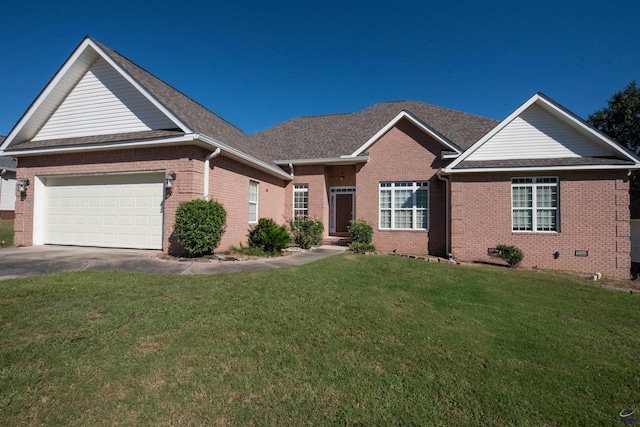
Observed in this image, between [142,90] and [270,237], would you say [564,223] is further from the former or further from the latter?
[142,90]

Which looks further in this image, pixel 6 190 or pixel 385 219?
pixel 6 190

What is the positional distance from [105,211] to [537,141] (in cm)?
1527

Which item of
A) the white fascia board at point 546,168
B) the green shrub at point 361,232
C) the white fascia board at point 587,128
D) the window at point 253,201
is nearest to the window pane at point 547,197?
the white fascia board at point 546,168

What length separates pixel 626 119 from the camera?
2517cm

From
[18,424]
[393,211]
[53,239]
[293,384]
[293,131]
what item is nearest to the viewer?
[18,424]

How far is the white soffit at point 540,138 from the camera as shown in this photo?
1082cm

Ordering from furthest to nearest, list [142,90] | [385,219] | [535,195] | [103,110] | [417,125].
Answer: [385,219]
[417,125]
[535,195]
[103,110]
[142,90]

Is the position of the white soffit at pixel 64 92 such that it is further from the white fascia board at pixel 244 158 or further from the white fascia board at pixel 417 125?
the white fascia board at pixel 417 125

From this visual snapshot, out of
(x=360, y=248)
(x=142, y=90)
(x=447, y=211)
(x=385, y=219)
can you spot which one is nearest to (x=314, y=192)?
(x=385, y=219)

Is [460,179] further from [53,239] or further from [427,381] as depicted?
[53,239]

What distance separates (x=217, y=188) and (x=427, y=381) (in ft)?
28.7

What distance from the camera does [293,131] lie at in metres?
18.8

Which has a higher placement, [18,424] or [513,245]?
[513,245]

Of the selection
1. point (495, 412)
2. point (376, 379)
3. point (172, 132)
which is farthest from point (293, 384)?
point (172, 132)
